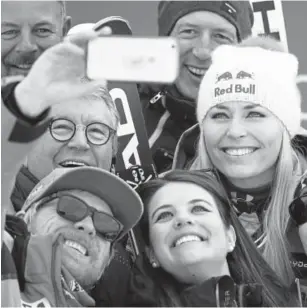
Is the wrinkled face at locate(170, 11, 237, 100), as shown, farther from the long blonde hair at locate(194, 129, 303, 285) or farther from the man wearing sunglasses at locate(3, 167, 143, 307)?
the man wearing sunglasses at locate(3, 167, 143, 307)

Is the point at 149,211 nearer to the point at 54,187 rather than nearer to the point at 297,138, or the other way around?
the point at 54,187

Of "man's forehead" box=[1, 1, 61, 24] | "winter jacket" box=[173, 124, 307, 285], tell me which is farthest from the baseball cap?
"man's forehead" box=[1, 1, 61, 24]

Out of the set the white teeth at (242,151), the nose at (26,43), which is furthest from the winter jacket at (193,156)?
the nose at (26,43)

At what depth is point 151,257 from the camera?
7.63 ft

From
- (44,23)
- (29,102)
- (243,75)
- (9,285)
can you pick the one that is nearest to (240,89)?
(243,75)

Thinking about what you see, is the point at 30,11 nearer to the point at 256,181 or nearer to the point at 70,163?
the point at 70,163

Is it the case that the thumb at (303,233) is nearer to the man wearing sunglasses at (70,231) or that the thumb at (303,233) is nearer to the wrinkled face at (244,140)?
the wrinkled face at (244,140)

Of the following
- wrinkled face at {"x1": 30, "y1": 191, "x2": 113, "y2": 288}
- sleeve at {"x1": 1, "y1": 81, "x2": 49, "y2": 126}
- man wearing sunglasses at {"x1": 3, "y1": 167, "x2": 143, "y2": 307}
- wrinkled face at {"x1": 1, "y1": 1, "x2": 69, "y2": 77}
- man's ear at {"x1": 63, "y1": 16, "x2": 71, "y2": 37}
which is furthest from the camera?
man's ear at {"x1": 63, "y1": 16, "x2": 71, "y2": 37}

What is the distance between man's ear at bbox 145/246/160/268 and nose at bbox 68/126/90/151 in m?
0.34

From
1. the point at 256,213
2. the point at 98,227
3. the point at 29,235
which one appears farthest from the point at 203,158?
the point at 29,235

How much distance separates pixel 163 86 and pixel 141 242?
0.47m

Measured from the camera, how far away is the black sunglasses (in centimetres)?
221

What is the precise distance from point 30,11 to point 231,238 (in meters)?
0.86

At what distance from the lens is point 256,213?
240cm
